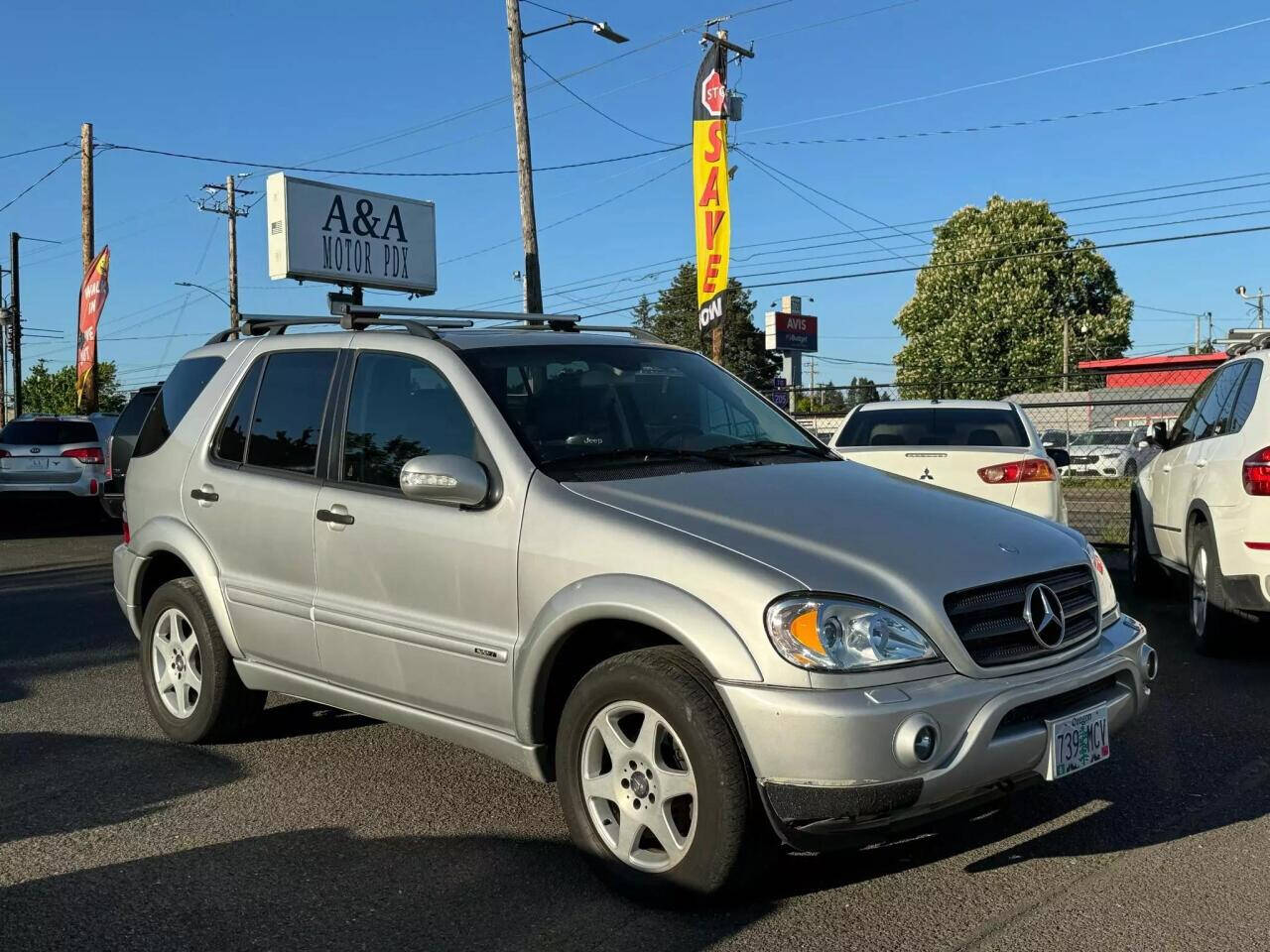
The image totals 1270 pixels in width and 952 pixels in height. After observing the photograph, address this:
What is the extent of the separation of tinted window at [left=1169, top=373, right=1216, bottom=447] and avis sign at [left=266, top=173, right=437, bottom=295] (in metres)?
21.9

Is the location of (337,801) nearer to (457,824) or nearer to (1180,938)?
(457,824)

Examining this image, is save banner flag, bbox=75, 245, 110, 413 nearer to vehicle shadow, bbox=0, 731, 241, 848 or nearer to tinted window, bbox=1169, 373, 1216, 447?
vehicle shadow, bbox=0, 731, 241, 848

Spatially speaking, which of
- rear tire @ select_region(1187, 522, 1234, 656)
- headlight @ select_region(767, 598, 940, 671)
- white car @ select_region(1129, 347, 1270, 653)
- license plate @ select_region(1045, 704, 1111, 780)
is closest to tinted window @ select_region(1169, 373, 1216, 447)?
white car @ select_region(1129, 347, 1270, 653)

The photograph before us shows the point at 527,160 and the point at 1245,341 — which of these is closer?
the point at 1245,341

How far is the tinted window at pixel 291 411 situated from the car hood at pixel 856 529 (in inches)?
56.2

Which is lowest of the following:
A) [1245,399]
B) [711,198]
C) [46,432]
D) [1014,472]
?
[1014,472]

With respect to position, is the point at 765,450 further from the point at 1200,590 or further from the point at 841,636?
the point at 1200,590

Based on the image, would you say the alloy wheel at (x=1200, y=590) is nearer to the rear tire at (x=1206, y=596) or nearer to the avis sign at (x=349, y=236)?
the rear tire at (x=1206, y=596)

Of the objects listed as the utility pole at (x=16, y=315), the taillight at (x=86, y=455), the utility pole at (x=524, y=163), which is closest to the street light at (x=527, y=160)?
the utility pole at (x=524, y=163)

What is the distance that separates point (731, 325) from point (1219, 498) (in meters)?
67.0

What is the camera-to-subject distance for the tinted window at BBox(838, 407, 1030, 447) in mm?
9570

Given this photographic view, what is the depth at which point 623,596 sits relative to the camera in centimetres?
363

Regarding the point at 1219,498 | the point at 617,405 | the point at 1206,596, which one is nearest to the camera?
the point at 617,405

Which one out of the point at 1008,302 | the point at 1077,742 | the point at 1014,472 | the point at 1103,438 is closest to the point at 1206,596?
the point at 1014,472
